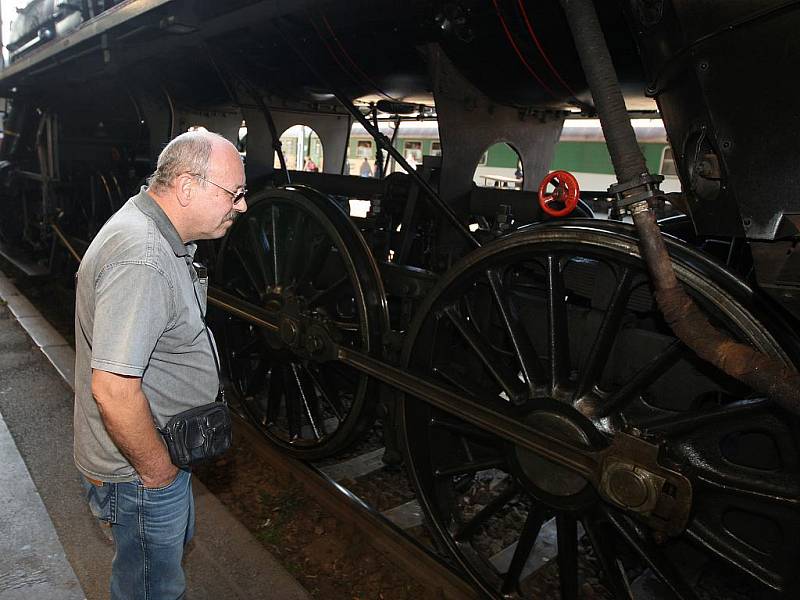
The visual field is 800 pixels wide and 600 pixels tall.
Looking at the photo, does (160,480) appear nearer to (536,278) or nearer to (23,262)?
(536,278)

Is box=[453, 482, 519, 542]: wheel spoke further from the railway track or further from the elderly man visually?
the elderly man

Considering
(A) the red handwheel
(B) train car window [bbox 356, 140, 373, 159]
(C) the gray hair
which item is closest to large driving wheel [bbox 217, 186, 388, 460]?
(A) the red handwheel

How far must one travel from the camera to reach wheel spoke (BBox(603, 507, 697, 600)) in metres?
1.83

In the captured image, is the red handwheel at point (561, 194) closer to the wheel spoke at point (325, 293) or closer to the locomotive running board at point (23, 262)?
the wheel spoke at point (325, 293)

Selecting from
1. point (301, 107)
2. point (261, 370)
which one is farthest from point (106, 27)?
point (261, 370)

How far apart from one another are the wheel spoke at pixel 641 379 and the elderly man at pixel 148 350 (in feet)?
4.07

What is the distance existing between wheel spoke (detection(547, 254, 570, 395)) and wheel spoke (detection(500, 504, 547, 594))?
1.57 feet

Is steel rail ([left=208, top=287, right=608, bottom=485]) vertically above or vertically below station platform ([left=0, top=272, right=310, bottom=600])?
above

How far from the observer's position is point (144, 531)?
1.68m

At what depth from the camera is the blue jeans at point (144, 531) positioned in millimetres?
1666

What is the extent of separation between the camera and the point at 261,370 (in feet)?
12.2

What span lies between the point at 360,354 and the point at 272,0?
1704 millimetres

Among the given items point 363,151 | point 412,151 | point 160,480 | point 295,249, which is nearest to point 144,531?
point 160,480

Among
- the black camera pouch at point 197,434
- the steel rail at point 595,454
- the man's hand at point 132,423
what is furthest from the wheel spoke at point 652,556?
the man's hand at point 132,423
